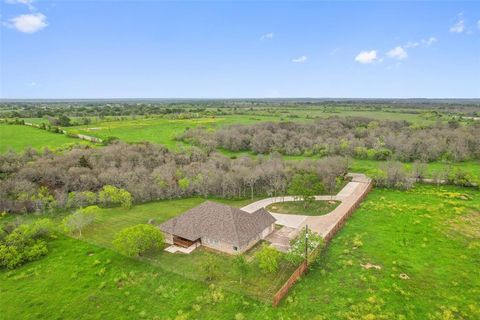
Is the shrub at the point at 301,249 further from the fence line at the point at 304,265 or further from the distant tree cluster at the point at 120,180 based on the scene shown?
the distant tree cluster at the point at 120,180

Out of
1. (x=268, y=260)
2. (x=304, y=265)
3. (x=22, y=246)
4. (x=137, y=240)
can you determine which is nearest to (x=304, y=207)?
(x=304, y=265)

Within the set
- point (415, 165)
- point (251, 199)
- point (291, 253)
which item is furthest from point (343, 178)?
point (291, 253)

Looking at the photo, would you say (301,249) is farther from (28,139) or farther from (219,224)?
(28,139)

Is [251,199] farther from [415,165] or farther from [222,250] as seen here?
[415,165]

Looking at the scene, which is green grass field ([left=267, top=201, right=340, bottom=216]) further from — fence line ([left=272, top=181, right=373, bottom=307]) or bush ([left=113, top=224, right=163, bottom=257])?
bush ([left=113, top=224, right=163, bottom=257])

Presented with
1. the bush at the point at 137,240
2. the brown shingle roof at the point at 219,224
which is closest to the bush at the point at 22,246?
the bush at the point at 137,240
